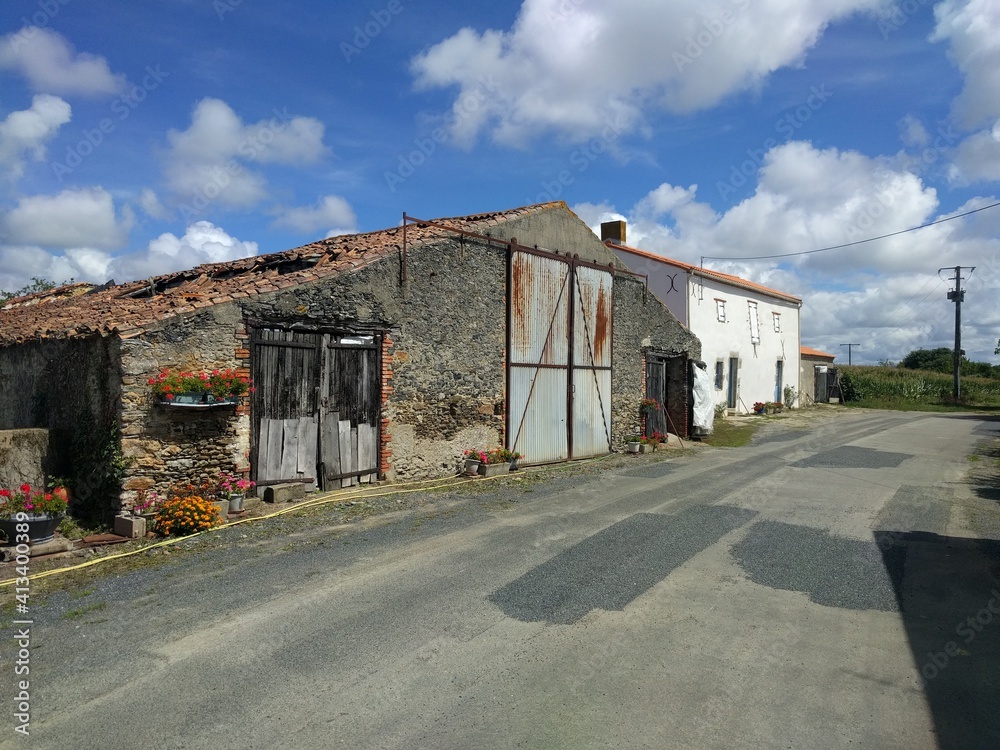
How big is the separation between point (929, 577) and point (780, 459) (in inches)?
342

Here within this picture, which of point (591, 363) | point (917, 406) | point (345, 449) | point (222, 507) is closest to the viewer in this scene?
point (222, 507)

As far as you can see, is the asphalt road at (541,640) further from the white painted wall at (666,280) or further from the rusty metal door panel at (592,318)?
the white painted wall at (666,280)

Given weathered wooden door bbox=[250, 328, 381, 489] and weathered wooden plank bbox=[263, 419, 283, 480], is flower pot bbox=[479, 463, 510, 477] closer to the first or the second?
weathered wooden door bbox=[250, 328, 381, 489]

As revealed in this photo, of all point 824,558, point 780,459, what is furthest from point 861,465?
point 824,558

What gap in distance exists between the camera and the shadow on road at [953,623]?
3.67 meters

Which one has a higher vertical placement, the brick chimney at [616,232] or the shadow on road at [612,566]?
the brick chimney at [616,232]

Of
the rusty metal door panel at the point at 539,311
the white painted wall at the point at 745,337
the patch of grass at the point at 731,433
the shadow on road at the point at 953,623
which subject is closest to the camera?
the shadow on road at the point at 953,623

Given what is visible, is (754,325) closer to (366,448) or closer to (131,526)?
(366,448)

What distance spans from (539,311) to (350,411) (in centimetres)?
528

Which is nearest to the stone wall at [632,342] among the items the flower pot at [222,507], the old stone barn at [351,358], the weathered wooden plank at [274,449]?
the old stone barn at [351,358]

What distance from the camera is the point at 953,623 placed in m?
5.02

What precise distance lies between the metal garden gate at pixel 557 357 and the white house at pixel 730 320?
29.7 ft

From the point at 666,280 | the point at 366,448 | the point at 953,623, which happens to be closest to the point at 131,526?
the point at 366,448

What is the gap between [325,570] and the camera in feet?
20.2
